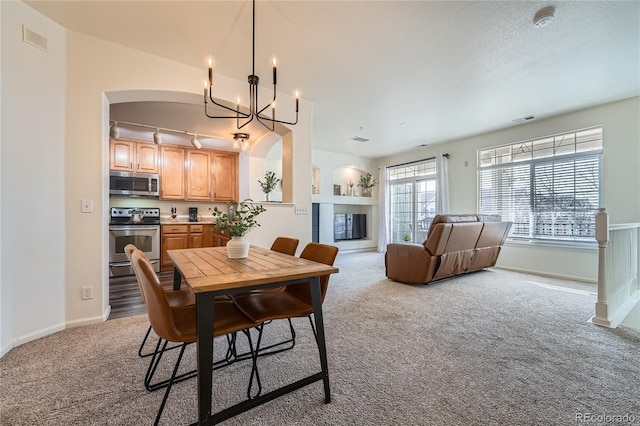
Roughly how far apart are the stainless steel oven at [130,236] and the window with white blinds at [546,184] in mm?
6332

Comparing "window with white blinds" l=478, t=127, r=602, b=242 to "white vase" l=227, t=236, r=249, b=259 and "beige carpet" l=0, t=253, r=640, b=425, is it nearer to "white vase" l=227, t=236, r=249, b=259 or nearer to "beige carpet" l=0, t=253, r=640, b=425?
"beige carpet" l=0, t=253, r=640, b=425

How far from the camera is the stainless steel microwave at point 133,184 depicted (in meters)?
4.80

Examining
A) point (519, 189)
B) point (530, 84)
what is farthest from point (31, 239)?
point (519, 189)

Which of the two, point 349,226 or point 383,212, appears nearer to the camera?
point 383,212

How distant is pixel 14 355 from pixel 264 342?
5.81 ft

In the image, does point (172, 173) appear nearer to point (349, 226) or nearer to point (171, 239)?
point (171, 239)

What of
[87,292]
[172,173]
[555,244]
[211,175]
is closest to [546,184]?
[555,244]

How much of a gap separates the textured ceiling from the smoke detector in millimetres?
38

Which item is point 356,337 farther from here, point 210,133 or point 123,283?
point 210,133

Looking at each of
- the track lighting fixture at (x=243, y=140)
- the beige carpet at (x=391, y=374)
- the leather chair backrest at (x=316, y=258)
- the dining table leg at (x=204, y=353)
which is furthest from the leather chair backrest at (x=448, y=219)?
the dining table leg at (x=204, y=353)

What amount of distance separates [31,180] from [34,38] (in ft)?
3.81

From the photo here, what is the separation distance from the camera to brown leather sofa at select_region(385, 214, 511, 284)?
12.2 feet

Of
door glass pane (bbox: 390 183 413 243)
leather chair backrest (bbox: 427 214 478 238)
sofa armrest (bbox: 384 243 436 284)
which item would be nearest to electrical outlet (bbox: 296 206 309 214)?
sofa armrest (bbox: 384 243 436 284)

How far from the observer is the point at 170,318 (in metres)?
1.24
